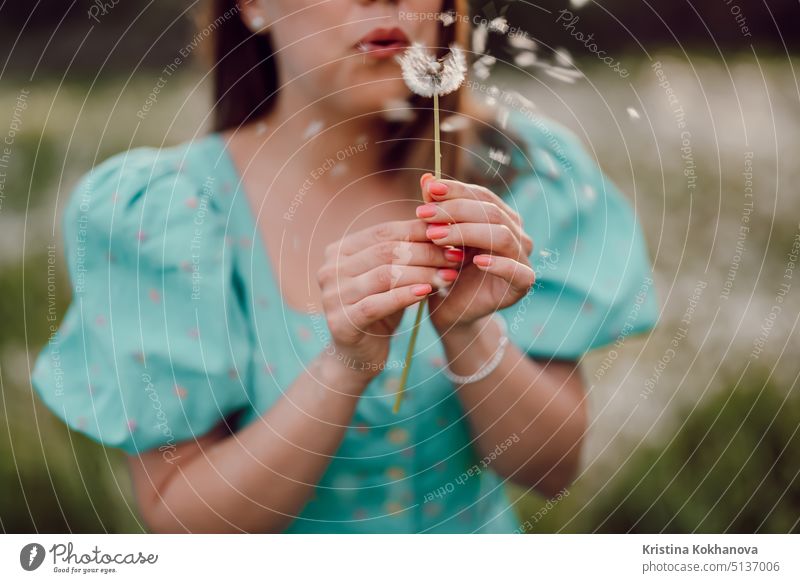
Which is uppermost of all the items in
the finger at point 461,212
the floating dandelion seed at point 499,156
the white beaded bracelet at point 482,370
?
the floating dandelion seed at point 499,156

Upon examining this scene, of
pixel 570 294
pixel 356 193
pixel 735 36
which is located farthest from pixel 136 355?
pixel 735 36

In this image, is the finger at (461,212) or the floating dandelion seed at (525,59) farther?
the floating dandelion seed at (525,59)

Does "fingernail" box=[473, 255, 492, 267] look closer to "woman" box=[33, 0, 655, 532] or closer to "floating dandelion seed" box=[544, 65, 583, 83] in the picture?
"woman" box=[33, 0, 655, 532]

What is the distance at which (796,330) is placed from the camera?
0.65m

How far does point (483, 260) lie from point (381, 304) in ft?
0.21

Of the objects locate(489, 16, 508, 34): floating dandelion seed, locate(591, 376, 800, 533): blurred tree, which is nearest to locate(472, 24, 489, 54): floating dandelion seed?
locate(489, 16, 508, 34): floating dandelion seed

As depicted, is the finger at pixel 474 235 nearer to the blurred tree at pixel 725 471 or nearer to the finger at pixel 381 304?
the finger at pixel 381 304

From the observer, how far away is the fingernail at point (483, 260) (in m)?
0.46

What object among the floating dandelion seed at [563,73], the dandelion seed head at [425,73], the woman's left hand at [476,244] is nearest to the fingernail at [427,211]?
the woman's left hand at [476,244]

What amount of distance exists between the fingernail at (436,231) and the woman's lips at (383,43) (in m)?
0.14

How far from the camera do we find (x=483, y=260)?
466mm

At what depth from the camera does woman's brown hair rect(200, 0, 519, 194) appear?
0.55m
